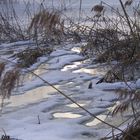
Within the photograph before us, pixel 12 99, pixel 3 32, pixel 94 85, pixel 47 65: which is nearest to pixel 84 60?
pixel 47 65

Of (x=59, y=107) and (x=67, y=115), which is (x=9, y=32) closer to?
(x=59, y=107)

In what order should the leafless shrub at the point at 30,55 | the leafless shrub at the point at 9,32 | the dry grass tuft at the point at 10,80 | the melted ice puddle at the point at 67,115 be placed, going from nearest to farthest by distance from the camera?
the dry grass tuft at the point at 10,80
the melted ice puddle at the point at 67,115
the leafless shrub at the point at 30,55
the leafless shrub at the point at 9,32

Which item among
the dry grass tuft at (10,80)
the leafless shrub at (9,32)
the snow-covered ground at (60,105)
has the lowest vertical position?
the leafless shrub at (9,32)

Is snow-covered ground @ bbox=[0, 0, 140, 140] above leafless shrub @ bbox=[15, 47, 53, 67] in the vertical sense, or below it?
above

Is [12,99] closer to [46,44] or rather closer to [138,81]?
[138,81]

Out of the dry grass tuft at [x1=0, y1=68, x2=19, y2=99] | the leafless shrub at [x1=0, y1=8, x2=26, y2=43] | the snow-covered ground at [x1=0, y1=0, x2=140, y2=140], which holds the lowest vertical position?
the leafless shrub at [x1=0, y1=8, x2=26, y2=43]

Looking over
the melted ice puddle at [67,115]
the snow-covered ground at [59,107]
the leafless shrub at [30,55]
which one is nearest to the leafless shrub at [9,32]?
the leafless shrub at [30,55]

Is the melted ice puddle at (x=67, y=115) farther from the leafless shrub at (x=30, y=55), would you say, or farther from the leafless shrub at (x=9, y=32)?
the leafless shrub at (x=9, y=32)

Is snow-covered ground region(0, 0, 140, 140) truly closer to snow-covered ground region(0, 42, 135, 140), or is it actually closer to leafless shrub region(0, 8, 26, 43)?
snow-covered ground region(0, 42, 135, 140)

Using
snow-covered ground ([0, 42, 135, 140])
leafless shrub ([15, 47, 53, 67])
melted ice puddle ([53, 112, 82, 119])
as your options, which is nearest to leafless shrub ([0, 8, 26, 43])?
leafless shrub ([15, 47, 53, 67])

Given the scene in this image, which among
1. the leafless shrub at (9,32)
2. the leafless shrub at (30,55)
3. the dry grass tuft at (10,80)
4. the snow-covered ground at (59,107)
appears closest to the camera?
the dry grass tuft at (10,80)

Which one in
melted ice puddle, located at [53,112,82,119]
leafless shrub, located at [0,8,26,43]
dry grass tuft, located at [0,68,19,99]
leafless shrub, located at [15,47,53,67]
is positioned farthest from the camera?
leafless shrub, located at [0,8,26,43]

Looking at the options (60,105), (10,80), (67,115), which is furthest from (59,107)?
(10,80)

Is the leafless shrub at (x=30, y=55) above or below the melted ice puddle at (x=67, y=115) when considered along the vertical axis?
below
